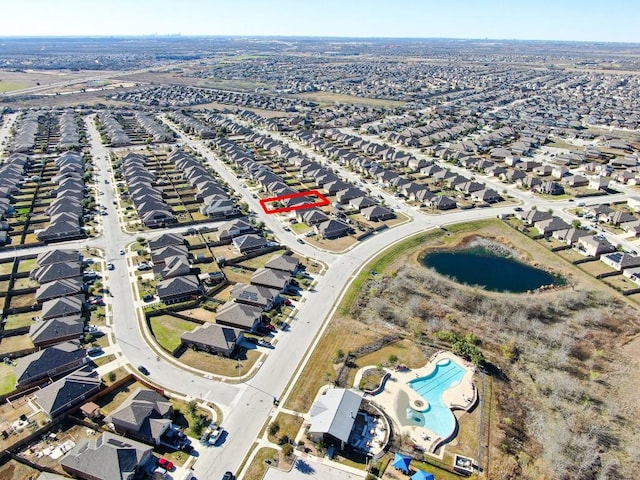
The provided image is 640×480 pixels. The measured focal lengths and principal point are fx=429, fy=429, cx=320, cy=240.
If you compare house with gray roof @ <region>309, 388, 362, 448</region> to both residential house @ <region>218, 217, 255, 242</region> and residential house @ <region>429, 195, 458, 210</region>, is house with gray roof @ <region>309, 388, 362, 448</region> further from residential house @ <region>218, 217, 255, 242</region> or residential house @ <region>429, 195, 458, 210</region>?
residential house @ <region>429, 195, 458, 210</region>

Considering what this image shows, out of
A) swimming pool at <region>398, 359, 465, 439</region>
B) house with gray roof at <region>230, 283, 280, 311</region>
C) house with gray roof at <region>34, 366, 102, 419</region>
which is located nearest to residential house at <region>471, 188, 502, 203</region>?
swimming pool at <region>398, 359, 465, 439</region>

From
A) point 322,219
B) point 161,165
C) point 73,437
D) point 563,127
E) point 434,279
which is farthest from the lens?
point 563,127

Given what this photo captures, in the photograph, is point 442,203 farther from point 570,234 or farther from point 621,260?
point 621,260

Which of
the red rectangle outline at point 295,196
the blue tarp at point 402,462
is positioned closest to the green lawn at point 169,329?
the blue tarp at point 402,462

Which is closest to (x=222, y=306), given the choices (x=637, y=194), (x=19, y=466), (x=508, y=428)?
(x=19, y=466)

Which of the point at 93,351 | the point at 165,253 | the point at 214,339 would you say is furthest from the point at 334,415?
the point at 165,253

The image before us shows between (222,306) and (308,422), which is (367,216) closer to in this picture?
(222,306)
